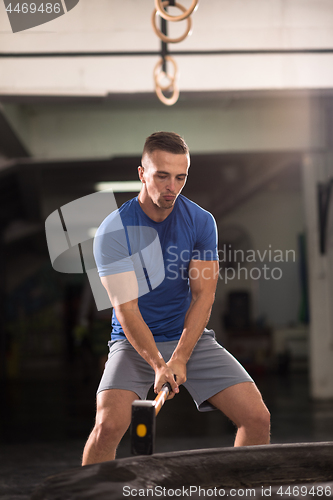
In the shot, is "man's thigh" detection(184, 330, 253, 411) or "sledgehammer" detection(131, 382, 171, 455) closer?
"sledgehammer" detection(131, 382, 171, 455)

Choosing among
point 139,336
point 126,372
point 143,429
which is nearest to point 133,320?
point 139,336

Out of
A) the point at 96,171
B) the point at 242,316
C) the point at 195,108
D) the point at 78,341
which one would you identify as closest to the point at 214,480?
the point at 195,108

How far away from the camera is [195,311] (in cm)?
163

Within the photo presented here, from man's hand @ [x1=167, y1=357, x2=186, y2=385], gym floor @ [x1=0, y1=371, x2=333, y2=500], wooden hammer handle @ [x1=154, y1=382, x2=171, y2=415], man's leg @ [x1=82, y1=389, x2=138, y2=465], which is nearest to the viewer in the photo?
wooden hammer handle @ [x1=154, y1=382, x2=171, y2=415]

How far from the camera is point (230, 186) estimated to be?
18.3ft

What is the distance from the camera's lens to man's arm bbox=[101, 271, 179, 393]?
1.50 m

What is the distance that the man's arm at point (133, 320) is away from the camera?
59.2 inches

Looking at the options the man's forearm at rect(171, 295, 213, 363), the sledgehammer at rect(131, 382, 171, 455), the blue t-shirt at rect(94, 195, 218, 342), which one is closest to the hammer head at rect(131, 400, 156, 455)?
the sledgehammer at rect(131, 382, 171, 455)

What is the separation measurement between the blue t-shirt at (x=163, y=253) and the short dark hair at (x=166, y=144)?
0.68ft

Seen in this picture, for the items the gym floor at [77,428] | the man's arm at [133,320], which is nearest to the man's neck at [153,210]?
the man's arm at [133,320]

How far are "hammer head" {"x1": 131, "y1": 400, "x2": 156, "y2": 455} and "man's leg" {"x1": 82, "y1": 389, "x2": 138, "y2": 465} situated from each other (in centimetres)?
42

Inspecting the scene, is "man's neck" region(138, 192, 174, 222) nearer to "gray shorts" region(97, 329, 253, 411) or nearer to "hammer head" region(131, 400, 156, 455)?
"gray shorts" region(97, 329, 253, 411)

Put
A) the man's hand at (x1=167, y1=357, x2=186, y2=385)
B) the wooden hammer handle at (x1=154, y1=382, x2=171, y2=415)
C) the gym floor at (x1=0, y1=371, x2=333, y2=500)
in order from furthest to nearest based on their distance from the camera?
the gym floor at (x1=0, y1=371, x2=333, y2=500)
the man's hand at (x1=167, y1=357, x2=186, y2=385)
the wooden hammer handle at (x1=154, y1=382, x2=171, y2=415)

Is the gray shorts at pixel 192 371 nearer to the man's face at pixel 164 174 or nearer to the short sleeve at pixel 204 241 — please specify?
the short sleeve at pixel 204 241
